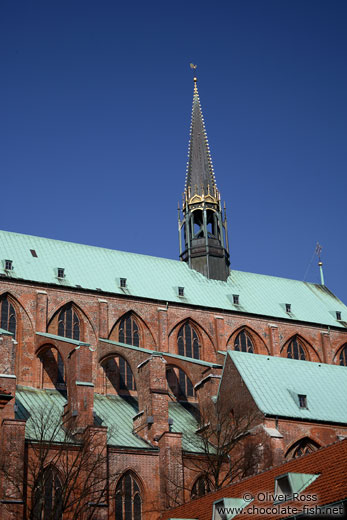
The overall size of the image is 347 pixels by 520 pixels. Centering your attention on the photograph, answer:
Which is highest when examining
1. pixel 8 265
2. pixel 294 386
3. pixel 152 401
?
pixel 8 265

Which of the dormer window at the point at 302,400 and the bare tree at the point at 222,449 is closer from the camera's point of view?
the bare tree at the point at 222,449

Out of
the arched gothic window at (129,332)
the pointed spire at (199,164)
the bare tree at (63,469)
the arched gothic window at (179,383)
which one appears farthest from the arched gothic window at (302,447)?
the pointed spire at (199,164)

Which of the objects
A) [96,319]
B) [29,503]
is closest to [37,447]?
[29,503]

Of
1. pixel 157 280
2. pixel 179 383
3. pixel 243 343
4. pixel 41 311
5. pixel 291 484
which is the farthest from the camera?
pixel 157 280

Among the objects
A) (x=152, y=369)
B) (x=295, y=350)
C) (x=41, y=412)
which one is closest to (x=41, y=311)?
(x=41, y=412)

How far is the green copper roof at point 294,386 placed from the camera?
38.2m

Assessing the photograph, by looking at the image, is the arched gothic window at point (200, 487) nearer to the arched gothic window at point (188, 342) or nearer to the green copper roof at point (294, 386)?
the green copper roof at point (294, 386)

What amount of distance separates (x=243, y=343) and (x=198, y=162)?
575 inches

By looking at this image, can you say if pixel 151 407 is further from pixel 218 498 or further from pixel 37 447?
pixel 218 498

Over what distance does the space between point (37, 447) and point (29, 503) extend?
2228 millimetres

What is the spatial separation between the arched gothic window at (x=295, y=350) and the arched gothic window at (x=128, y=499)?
59.1 feet

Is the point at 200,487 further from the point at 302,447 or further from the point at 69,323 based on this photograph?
the point at 69,323

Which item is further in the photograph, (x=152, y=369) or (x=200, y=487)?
(x=152, y=369)

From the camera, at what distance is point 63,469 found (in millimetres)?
33781
